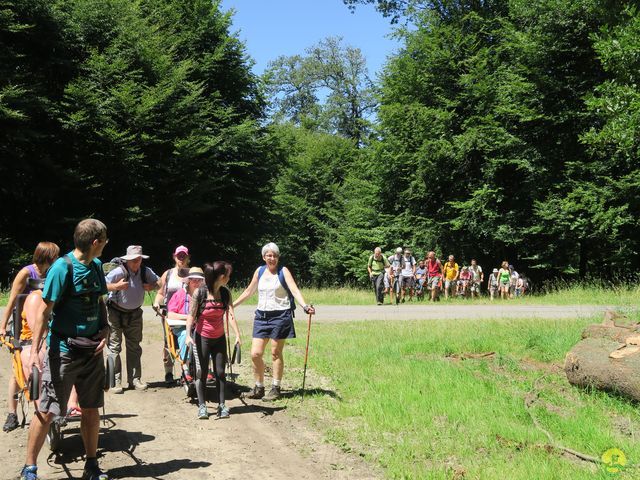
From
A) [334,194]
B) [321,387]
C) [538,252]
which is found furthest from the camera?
[334,194]

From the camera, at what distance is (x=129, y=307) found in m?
8.83

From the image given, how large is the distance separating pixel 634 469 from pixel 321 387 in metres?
4.33

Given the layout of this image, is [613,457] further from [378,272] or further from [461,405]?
[378,272]

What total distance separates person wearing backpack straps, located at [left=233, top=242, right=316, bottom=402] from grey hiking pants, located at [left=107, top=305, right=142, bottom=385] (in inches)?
62.3

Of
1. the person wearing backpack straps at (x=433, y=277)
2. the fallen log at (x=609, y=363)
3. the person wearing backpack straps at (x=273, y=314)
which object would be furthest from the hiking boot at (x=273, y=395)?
the person wearing backpack straps at (x=433, y=277)

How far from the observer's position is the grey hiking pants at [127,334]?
28.9ft

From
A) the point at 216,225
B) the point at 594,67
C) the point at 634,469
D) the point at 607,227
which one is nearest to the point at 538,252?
the point at 607,227

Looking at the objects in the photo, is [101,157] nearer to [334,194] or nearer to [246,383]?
[246,383]

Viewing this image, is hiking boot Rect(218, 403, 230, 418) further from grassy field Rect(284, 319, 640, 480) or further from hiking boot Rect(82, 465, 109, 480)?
hiking boot Rect(82, 465, 109, 480)

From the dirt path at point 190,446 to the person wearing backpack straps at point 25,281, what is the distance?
19 centimetres

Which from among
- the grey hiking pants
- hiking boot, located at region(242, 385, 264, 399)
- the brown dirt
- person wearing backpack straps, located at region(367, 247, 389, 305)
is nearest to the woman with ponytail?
the brown dirt

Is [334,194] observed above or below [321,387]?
above

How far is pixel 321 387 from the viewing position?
894cm

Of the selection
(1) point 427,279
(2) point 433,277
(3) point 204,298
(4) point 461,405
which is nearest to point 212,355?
(3) point 204,298
